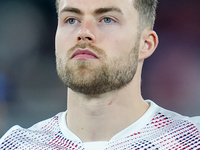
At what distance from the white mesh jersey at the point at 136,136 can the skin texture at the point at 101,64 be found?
0.18 feet

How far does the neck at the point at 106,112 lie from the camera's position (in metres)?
2.08

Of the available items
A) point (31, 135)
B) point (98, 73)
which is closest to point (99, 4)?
point (98, 73)

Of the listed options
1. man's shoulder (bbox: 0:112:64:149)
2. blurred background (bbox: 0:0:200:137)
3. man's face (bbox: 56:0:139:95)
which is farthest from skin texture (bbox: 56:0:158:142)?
blurred background (bbox: 0:0:200:137)

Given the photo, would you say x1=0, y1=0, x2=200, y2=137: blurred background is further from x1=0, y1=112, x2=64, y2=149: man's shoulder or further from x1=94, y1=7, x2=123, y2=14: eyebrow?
x1=94, y1=7, x2=123, y2=14: eyebrow

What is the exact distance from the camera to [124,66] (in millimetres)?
2061

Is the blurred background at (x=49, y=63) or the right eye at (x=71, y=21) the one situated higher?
the right eye at (x=71, y=21)

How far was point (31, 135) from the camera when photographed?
2305 mm

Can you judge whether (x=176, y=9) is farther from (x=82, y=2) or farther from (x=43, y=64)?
(x=82, y=2)

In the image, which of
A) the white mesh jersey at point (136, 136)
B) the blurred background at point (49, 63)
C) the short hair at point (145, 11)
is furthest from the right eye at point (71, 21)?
the blurred background at point (49, 63)

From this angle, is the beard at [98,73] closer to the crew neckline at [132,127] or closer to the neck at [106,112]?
the neck at [106,112]

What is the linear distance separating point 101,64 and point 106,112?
13.0 inches

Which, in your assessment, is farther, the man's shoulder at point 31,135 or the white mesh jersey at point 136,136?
the man's shoulder at point 31,135

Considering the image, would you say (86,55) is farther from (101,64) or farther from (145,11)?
(145,11)

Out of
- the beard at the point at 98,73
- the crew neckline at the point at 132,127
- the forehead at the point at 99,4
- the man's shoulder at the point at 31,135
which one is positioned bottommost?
Result: the man's shoulder at the point at 31,135
